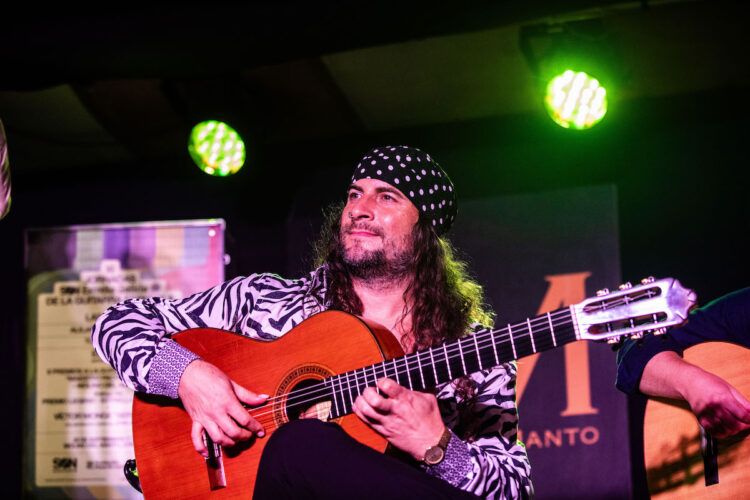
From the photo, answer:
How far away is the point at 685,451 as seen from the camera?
8.39 feet

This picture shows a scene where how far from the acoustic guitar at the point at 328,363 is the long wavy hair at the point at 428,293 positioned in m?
0.36

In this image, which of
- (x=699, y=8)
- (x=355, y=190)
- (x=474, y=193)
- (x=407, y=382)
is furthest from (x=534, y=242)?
(x=407, y=382)

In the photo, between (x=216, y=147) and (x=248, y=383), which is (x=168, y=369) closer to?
(x=248, y=383)

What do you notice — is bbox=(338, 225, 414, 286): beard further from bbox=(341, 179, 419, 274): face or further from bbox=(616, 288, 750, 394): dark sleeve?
bbox=(616, 288, 750, 394): dark sleeve

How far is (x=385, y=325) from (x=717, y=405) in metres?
1.06

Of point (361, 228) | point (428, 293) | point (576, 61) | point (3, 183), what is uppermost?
point (576, 61)

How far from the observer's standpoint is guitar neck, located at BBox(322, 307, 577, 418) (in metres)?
2.00

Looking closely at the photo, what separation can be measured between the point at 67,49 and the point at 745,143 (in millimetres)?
3353

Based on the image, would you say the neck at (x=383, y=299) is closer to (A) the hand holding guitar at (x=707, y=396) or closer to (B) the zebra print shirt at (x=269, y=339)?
(B) the zebra print shirt at (x=269, y=339)

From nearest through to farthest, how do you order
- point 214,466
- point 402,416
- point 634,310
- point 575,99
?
point 634,310
point 402,416
point 214,466
point 575,99

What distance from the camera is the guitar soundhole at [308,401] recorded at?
7.50ft

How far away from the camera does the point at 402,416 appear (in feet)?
6.61

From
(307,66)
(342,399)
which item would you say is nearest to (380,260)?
(342,399)

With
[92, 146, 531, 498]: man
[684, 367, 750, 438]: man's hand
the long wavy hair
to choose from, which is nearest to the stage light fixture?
[92, 146, 531, 498]: man
